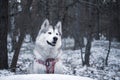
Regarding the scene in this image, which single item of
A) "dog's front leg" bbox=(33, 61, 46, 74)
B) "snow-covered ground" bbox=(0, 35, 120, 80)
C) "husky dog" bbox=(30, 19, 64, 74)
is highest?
"husky dog" bbox=(30, 19, 64, 74)

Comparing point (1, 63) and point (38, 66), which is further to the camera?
point (1, 63)

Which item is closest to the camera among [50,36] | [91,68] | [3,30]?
[50,36]

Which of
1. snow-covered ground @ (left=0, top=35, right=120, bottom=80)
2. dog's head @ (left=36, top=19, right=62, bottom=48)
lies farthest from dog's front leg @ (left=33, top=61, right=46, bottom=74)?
snow-covered ground @ (left=0, top=35, right=120, bottom=80)

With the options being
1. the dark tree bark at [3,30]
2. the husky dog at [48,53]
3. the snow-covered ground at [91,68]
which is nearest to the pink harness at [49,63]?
the husky dog at [48,53]

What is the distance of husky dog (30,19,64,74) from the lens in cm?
528

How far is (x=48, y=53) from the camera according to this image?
5.36m

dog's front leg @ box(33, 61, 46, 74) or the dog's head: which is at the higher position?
the dog's head

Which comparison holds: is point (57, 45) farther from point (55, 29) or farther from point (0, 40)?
point (0, 40)

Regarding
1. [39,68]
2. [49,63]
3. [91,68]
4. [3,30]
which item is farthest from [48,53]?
[91,68]

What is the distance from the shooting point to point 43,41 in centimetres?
535

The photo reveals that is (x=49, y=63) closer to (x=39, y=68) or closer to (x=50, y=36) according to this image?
(x=39, y=68)

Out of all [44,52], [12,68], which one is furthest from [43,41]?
[12,68]

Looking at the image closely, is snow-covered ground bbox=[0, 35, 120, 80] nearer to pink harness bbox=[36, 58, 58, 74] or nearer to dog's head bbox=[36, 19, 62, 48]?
pink harness bbox=[36, 58, 58, 74]

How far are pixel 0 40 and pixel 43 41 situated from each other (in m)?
6.86
